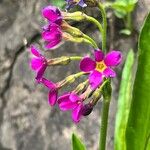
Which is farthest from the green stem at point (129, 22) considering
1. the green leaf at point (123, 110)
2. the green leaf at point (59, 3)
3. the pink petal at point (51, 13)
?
the pink petal at point (51, 13)

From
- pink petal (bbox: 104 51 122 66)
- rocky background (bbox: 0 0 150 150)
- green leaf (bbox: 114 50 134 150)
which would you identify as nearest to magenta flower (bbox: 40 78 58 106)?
pink petal (bbox: 104 51 122 66)

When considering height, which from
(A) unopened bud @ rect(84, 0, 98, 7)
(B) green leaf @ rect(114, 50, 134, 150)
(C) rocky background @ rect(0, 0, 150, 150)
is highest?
(A) unopened bud @ rect(84, 0, 98, 7)

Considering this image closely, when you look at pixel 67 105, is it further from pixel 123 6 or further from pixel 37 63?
pixel 123 6

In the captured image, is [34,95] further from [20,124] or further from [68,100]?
[68,100]

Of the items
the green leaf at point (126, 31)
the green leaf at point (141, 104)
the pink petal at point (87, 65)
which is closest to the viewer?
the pink petal at point (87, 65)

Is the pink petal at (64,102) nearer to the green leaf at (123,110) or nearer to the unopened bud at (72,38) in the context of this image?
the unopened bud at (72,38)

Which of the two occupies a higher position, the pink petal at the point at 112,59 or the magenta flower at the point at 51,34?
the magenta flower at the point at 51,34

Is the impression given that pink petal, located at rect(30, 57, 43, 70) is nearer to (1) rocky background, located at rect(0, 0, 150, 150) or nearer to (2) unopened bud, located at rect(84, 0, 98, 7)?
(2) unopened bud, located at rect(84, 0, 98, 7)
